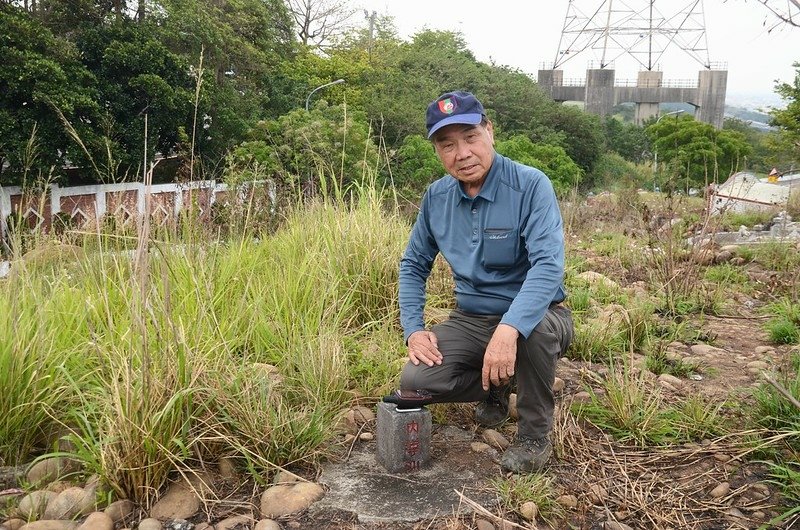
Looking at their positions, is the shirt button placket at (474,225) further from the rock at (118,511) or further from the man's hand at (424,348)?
the rock at (118,511)

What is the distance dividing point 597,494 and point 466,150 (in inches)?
51.6

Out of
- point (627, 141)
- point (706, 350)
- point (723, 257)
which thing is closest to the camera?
point (706, 350)

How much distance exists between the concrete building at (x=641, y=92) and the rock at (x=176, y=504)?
52.9 m

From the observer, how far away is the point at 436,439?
274 centimetres

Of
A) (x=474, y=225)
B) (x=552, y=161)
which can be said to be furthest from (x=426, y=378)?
(x=552, y=161)

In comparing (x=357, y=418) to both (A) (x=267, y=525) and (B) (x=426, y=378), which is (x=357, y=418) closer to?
(B) (x=426, y=378)

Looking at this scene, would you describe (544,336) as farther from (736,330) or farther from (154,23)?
(154,23)

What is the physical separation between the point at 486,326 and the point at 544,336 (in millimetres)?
327

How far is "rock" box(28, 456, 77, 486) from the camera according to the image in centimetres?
229

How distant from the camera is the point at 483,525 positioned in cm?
210

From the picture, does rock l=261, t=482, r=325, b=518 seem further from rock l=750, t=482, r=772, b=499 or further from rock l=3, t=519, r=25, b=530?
rock l=750, t=482, r=772, b=499

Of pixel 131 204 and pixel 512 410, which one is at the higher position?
pixel 131 204

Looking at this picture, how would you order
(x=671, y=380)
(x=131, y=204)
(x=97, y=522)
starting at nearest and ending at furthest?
(x=97, y=522) < (x=671, y=380) < (x=131, y=204)

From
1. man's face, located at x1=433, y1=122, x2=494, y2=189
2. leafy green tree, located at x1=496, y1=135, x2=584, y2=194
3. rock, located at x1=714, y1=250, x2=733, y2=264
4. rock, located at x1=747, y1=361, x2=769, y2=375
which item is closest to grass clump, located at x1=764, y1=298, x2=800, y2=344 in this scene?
rock, located at x1=747, y1=361, x2=769, y2=375
